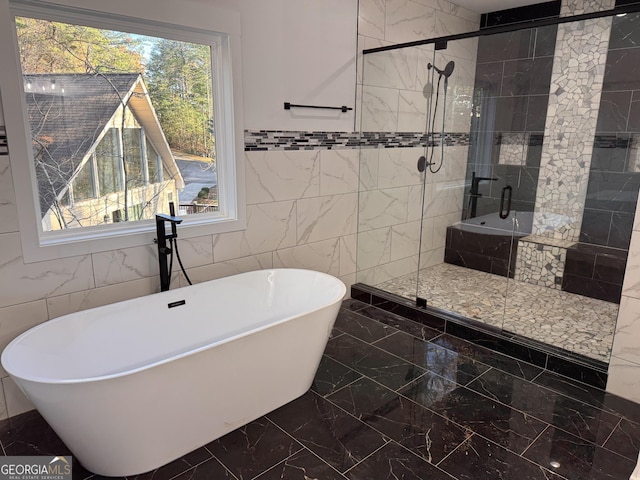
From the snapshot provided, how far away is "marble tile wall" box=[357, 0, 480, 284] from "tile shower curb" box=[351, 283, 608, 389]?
0.36 m

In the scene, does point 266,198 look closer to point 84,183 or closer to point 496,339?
point 84,183

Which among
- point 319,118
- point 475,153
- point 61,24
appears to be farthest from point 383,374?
point 61,24

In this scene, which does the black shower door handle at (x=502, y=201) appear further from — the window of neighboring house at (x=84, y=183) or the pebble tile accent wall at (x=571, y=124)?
the window of neighboring house at (x=84, y=183)

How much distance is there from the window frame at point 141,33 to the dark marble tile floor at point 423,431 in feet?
3.23

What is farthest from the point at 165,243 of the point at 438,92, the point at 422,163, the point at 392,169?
the point at 438,92

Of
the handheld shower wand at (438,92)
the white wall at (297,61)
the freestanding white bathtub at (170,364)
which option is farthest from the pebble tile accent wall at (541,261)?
the freestanding white bathtub at (170,364)

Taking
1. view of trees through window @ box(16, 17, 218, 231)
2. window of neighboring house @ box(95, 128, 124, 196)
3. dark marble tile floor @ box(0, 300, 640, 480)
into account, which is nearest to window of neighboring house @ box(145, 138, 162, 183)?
view of trees through window @ box(16, 17, 218, 231)

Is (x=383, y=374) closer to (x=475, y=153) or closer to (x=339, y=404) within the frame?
(x=339, y=404)

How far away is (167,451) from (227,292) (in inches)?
40.6

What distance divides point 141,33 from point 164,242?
48.4 inches

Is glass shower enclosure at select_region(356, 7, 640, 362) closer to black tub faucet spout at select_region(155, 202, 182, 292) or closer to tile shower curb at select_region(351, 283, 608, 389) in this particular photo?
tile shower curb at select_region(351, 283, 608, 389)

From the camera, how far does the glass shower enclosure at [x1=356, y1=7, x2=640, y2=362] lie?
3.36 meters

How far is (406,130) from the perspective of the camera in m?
3.96

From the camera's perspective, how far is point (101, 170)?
2549 mm
